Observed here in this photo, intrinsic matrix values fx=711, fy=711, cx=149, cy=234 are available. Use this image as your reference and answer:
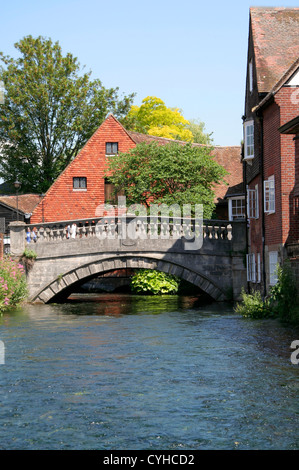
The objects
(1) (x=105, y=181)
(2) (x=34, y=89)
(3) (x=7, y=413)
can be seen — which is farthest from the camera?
(2) (x=34, y=89)

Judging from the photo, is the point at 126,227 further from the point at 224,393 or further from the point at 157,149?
the point at 224,393

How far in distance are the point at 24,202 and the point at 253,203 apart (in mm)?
23929

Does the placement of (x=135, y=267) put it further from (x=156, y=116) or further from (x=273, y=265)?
(x=156, y=116)

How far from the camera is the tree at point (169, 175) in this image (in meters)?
34.7

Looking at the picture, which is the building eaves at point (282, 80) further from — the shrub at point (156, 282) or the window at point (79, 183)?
the window at point (79, 183)

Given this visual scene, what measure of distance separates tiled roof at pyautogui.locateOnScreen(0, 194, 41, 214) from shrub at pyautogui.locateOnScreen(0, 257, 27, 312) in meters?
17.5

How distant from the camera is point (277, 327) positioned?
19.9 metres

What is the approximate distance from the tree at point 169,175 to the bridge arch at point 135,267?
5.52 metres

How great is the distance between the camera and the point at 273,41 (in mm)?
26125

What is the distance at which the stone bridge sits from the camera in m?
29.5

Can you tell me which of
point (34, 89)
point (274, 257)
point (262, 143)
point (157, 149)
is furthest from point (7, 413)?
point (34, 89)

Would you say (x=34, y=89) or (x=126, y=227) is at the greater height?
(x=34, y=89)

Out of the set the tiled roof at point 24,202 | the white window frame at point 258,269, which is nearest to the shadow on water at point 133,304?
the white window frame at point 258,269
